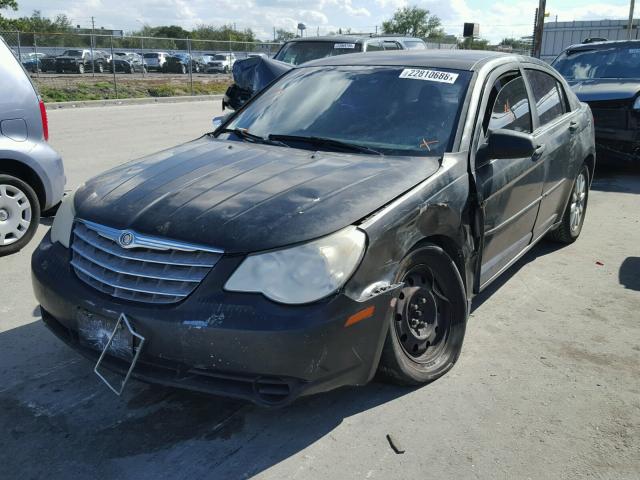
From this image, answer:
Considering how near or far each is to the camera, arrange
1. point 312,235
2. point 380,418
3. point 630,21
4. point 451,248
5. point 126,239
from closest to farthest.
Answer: point 312,235 < point 126,239 < point 380,418 < point 451,248 < point 630,21

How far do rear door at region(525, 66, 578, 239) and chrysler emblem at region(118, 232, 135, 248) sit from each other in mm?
2981

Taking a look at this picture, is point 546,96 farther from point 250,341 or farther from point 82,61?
point 82,61

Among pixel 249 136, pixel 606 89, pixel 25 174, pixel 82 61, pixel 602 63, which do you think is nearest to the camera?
pixel 249 136

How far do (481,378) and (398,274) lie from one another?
960 millimetres

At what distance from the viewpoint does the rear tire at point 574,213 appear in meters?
5.85

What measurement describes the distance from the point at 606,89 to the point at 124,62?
80.1 feet

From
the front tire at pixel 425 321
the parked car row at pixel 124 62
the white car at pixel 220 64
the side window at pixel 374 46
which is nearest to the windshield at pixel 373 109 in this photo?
the front tire at pixel 425 321

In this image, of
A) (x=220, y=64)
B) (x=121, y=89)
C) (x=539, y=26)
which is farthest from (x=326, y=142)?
(x=220, y=64)

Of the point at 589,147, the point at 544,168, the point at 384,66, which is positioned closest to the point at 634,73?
the point at 589,147

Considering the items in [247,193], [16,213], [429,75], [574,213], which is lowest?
[574,213]

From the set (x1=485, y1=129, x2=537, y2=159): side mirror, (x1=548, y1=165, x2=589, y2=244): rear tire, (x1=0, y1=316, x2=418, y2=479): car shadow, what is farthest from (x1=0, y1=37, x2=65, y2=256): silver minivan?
(x1=548, y1=165, x2=589, y2=244): rear tire

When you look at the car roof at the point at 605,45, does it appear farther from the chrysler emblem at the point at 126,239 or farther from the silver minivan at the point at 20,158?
the chrysler emblem at the point at 126,239

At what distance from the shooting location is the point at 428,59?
4.38 metres

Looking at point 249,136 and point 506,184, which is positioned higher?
point 249,136
